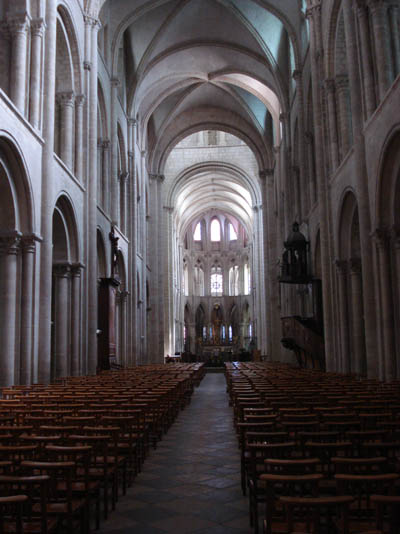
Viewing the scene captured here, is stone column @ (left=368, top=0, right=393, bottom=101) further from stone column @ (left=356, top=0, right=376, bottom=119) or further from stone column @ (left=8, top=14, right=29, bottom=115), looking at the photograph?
stone column @ (left=8, top=14, right=29, bottom=115)

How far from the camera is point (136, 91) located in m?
29.7

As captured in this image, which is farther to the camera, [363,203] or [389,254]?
[363,203]

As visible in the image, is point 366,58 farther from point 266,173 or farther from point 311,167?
point 266,173

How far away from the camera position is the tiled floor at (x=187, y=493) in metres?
4.67

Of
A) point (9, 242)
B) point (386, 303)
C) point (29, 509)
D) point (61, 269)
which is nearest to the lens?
point (29, 509)

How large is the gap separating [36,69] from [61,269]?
6.27 metres

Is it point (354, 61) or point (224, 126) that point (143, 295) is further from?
point (354, 61)

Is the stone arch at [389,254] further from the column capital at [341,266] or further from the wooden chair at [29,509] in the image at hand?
the wooden chair at [29,509]

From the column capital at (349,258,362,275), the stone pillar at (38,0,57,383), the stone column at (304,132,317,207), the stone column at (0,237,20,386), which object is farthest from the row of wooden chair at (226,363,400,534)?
the stone column at (304,132,317,207)

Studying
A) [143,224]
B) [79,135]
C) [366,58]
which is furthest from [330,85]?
[143,224]

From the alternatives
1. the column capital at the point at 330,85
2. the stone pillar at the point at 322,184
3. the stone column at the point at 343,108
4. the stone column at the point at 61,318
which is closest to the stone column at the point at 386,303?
the stone pillar at the point at 322,184

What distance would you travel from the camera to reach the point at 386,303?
44.5 feet

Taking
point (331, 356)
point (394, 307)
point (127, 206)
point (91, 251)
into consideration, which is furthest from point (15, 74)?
point (127, 206)

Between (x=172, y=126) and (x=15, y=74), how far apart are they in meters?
27.3
